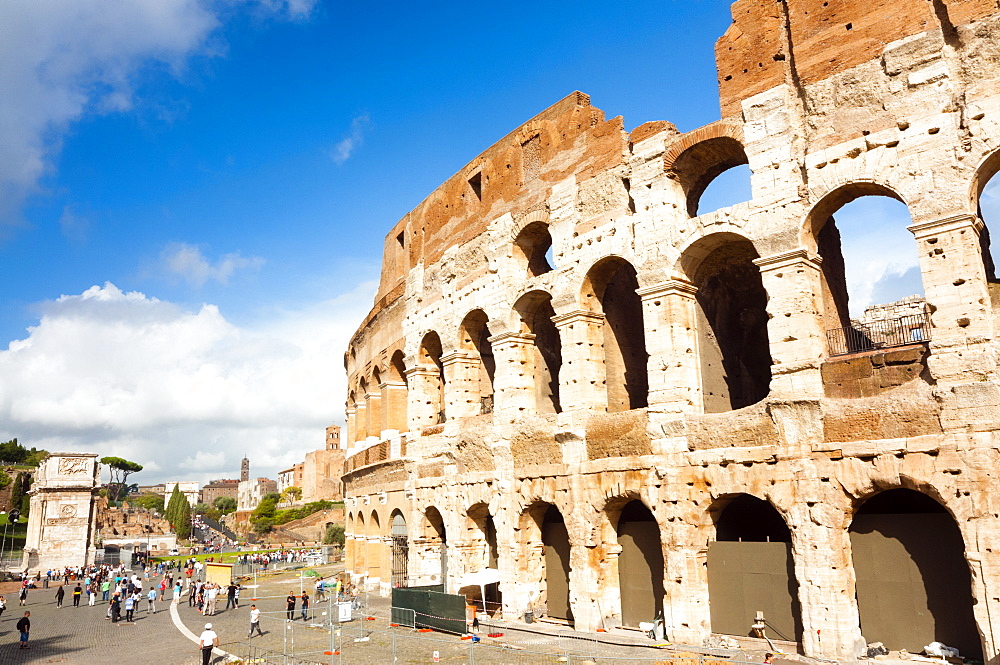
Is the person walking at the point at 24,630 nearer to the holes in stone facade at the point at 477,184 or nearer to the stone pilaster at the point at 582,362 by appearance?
the stone pilaster at the point at 582,362

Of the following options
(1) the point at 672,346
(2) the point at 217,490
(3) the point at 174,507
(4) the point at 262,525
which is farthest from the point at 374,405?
(2) the point at 217,490

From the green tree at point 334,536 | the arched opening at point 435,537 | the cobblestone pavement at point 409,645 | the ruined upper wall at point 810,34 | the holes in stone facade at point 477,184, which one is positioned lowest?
the cobblestone pavement at point 409,645

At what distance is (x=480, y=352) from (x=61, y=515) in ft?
103

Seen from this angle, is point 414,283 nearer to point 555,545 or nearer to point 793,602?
point 555,545

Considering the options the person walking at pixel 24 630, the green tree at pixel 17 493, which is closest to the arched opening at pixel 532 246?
the person walking at pixel 24 630

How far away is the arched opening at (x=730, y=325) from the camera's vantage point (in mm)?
14680

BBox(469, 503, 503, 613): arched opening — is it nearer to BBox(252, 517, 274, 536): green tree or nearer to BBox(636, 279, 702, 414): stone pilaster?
BBox(636, 279, 702, 414): stone pilaster

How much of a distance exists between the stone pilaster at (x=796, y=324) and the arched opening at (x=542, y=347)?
598 centimetres

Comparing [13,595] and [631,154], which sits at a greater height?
[631,154]

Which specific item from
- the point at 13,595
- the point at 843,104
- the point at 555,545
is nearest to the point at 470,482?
the point at 555,545

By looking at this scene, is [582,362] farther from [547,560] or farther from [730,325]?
[547,560]

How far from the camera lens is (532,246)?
717 inches

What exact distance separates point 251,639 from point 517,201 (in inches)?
460

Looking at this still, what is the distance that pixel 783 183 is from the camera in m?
12.6
